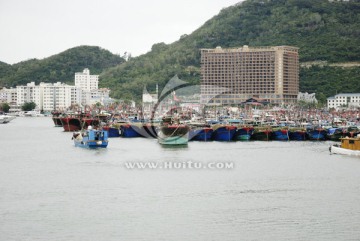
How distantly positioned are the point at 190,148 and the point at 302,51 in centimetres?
10375

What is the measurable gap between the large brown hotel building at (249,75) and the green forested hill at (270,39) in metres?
5.37

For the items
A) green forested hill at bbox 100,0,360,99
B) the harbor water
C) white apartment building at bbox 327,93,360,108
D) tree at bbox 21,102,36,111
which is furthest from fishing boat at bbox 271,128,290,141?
tree at bbox 21,102,36,111

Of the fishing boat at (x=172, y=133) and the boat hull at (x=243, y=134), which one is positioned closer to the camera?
the fishing boat at (x=172, y=133)

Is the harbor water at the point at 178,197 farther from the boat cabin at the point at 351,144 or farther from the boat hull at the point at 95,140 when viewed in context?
the boat hull at the point at 95,140

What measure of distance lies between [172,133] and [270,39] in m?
114

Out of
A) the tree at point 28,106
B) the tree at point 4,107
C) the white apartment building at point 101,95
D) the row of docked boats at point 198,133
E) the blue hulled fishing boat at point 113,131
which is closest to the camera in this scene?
the row of docked boats at point 198,133

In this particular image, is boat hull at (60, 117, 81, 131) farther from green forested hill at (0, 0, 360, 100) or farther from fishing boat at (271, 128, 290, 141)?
green forested hill at (0, 0, 360, 100)

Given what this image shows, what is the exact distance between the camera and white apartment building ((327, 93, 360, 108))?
443 feet

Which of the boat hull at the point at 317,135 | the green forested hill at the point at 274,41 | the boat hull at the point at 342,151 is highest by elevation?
the green forested hill at the point at 274,41

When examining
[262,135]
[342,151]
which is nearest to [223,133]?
[262,135]

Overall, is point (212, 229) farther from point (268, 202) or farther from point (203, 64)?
point (203, 64)

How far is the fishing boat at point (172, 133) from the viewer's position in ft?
203

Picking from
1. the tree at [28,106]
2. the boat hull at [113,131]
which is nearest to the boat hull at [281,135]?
the boat hull at [113,131]

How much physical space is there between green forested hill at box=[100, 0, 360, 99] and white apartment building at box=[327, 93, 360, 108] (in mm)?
7789
